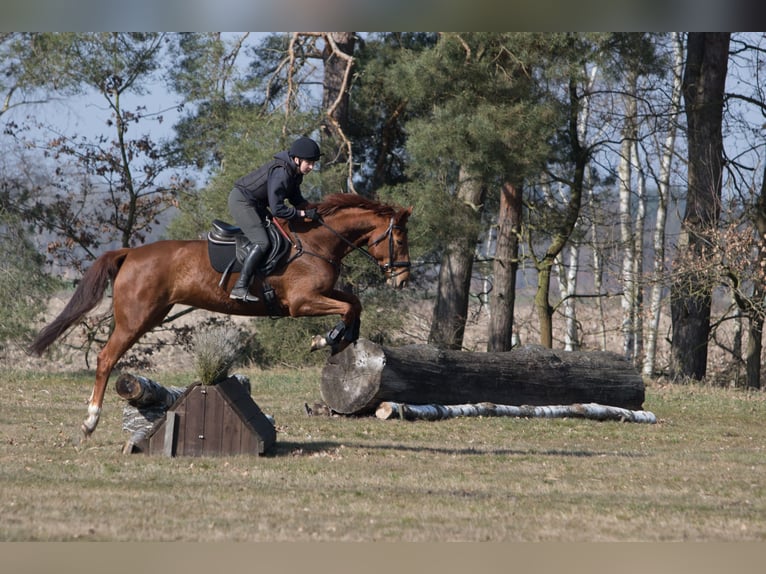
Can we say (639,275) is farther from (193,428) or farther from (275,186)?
(193,428)

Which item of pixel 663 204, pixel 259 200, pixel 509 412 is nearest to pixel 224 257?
pixel 259 200

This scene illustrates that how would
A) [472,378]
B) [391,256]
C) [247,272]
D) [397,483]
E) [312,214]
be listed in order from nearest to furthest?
[397,483] < [247,272] < [312,214] < [391,256] < [472,378]

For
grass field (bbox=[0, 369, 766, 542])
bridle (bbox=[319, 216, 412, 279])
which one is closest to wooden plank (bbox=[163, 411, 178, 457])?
grass field (bbox=[0, 369, 766, 542])

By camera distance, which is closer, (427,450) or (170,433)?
(170,433)

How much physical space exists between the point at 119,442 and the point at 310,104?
13333 millimetres

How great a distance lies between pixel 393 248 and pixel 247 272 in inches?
62.2

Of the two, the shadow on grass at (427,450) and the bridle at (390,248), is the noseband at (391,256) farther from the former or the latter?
the shadow on grass at (427,450)

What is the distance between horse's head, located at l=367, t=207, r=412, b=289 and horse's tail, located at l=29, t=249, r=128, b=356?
2623 millimetres

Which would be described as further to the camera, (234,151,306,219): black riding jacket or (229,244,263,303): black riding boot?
(229,244,263,303): black riding boot

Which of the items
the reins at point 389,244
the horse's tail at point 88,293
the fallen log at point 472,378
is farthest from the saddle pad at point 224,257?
the fallen log at point 472,378

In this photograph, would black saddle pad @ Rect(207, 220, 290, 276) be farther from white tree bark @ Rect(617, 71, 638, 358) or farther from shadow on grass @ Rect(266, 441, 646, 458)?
white tree bark @ Rect(617, 71, 638, 358)

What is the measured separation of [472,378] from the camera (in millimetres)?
14797

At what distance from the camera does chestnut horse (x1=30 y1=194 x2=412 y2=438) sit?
10.2 metres

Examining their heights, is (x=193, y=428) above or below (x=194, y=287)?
below
